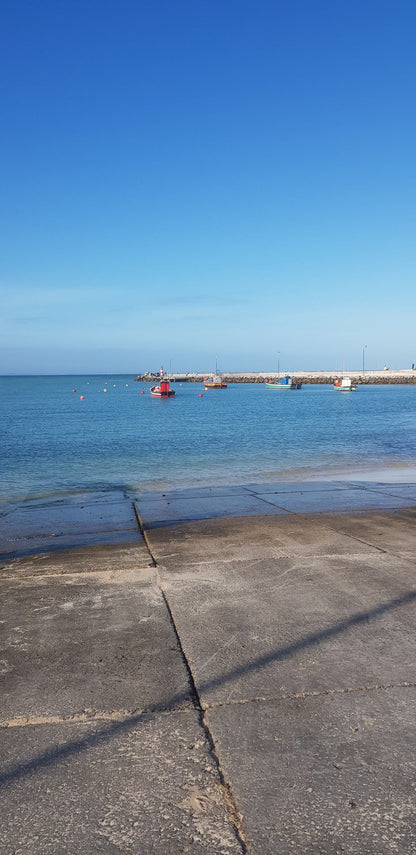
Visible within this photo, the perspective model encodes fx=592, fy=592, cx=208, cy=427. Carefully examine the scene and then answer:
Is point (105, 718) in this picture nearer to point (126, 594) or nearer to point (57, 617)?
point (57, 617)

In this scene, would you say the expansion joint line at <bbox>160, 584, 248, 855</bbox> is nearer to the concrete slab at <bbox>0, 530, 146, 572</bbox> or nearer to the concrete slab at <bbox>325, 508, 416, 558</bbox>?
the concrete slab at <bbox>0, 530, 146, 572</bbox>

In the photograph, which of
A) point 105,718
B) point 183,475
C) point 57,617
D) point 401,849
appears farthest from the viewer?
point 183,475

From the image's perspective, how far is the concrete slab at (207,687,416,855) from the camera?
2.25 meters

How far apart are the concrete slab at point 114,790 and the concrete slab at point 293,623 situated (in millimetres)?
457

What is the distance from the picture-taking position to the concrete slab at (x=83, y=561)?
5902 millimetres

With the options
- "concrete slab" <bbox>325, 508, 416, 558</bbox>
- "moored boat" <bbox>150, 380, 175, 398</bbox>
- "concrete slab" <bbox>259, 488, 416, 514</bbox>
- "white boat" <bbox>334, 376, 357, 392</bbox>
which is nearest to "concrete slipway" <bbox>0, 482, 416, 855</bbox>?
"concrete slab" <bbox>325, 508, 416, 558</bbox>

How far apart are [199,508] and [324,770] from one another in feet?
24.7

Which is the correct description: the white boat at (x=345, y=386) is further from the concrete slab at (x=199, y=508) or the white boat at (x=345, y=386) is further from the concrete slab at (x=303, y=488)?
the concrete slab at (x=199, y=508)

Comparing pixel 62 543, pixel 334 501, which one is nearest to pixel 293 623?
pixel 62 543

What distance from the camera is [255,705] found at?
3176 millimetres

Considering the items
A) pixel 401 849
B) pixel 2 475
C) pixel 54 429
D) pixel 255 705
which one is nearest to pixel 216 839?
pixel 401 849

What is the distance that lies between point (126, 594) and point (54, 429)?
37.3 m

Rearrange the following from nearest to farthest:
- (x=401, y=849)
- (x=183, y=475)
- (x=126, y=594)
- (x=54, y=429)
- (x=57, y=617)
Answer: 1. (x=401, y=849)
2. (x=57, y=617)
3. (x=126, y=594)
4. (x=183, y=475)
5. (x=54, y=429)

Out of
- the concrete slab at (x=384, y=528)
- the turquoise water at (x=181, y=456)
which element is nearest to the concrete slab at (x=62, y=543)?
the concrete slab at (x=384, y=528)
